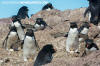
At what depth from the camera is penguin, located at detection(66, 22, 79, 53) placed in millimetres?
16527

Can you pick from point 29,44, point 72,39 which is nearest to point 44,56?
point 29,44

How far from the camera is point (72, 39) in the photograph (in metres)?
16.6

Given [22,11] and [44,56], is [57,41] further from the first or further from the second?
[22,11]

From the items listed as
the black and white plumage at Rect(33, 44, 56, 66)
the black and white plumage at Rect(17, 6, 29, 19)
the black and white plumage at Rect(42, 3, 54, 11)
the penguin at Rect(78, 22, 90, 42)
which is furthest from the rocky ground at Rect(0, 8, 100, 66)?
the black and white plumage at Rect(42, 3, 54, 11)

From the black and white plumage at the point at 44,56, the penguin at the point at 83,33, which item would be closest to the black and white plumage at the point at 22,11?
the penguin at the point at 83,33

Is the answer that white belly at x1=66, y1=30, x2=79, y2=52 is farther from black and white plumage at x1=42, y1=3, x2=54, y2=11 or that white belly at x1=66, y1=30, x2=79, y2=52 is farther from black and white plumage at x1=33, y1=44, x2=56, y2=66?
black and white plumage at x1=42, y1=3, x2=54, y2=11

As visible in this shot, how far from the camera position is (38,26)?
23.5 meters

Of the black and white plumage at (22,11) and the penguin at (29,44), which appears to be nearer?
the penguin at (29,44)

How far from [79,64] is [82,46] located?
282 inches

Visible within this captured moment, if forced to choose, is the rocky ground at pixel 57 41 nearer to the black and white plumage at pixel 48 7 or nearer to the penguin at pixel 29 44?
the penguin at pixel 29 44

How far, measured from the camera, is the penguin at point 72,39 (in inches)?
651

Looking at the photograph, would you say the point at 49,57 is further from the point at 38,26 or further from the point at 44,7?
the point at 44,7

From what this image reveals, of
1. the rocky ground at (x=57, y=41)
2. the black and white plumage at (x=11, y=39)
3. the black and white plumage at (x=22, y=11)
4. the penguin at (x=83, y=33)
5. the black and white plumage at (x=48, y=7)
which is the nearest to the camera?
the rocky ground at (x=57, y=41)

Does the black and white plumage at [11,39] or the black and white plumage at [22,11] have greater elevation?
the black and white plumage at [11,39]
